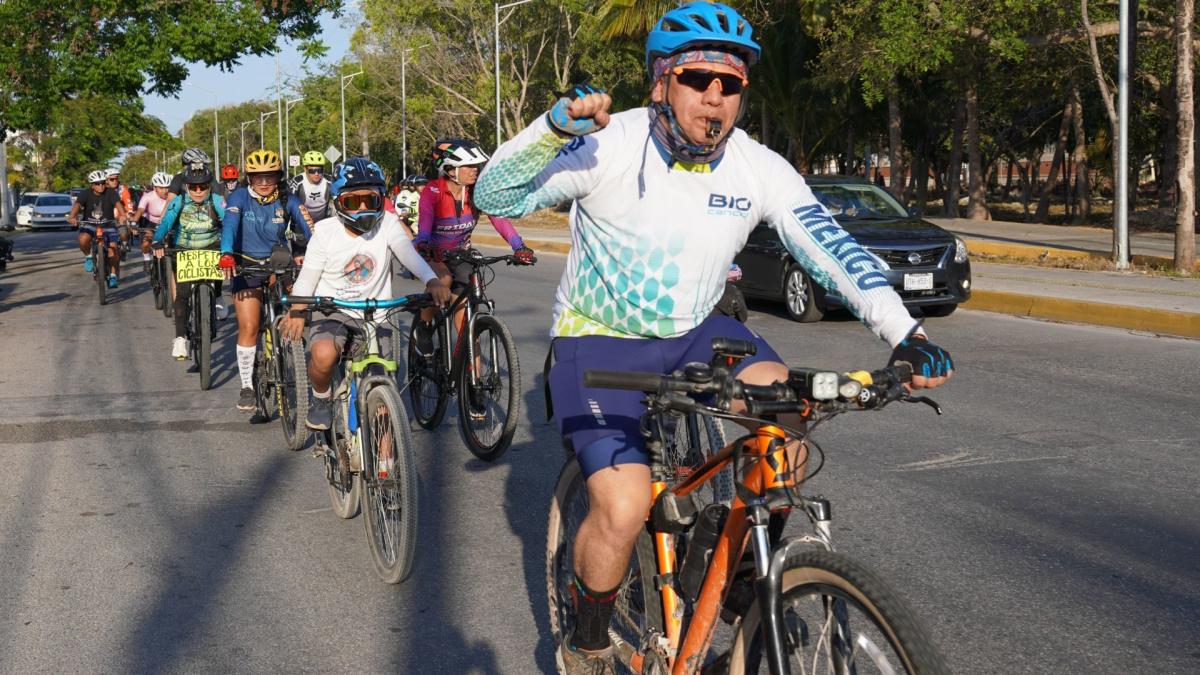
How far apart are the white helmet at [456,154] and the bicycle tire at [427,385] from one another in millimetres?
1041

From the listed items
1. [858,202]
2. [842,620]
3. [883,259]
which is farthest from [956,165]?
[842,620]

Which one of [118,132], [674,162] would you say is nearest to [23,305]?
[674,162]

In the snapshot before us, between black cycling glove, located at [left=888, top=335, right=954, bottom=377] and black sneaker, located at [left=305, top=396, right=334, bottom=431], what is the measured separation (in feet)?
12.5

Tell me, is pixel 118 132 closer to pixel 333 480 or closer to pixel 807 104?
pixel 807 104

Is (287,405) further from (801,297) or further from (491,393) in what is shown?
(801,297)

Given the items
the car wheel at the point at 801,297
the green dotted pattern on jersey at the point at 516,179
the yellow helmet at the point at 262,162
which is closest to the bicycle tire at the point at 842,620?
the green dotted pattern on jersey at the point at 516,179

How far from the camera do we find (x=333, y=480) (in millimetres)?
6262

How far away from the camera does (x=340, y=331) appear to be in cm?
646

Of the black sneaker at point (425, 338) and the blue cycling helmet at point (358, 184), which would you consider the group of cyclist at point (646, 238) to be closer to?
the blue cycling helmet at point (358, 184)

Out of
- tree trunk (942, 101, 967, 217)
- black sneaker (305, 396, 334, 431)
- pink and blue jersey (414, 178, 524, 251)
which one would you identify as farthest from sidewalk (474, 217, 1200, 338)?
tree trunk (942, 101, 967, 217)

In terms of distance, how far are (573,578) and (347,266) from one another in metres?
3.45

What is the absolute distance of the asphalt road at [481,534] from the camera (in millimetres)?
4500

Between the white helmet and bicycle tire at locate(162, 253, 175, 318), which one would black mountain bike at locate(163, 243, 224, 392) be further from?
bicycle tire at locate(162, 253, 175, 318)

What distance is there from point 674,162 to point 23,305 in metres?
16.6
